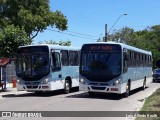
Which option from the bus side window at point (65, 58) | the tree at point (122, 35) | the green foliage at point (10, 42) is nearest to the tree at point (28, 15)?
the green foliage at point (10, 42)

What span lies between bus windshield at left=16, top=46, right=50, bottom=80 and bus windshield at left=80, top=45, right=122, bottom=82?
2182mm

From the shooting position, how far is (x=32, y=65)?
72.9ft

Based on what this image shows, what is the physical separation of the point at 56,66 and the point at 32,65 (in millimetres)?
1408

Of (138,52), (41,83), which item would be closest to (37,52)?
(41,83)

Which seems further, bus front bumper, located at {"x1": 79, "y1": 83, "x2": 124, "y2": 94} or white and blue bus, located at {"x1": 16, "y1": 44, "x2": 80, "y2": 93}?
white and blue bus, located at {"x1": 16, "y1": 44, "x2": 80, "y2": 93}

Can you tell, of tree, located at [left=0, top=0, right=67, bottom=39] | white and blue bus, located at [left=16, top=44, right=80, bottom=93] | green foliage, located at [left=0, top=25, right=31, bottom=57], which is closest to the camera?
white and blue bus, located at [left=16, top=44, right=80, bottom=93]

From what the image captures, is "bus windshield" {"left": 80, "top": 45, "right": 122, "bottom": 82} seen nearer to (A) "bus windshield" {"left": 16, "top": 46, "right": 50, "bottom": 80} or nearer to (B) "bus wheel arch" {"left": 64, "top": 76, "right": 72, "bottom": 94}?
(A) "bus windshield" {"left": 16, "top": 46, "right": 50, "bottom": 80}

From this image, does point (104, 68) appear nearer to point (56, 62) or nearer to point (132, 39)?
point (56, 62)

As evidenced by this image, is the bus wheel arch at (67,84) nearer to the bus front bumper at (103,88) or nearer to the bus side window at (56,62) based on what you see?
the bus side window at (56,62)

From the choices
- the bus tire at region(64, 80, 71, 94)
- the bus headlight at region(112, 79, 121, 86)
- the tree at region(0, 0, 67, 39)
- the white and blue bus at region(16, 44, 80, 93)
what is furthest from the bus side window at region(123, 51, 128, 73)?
the tree at region(0, 0, 67, 39)

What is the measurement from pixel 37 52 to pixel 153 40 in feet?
282

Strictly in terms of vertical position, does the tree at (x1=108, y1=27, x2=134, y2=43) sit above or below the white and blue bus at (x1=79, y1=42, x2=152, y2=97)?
above

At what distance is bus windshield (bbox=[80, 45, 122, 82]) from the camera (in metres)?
20.6

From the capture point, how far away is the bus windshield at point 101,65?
2058 centimetres
